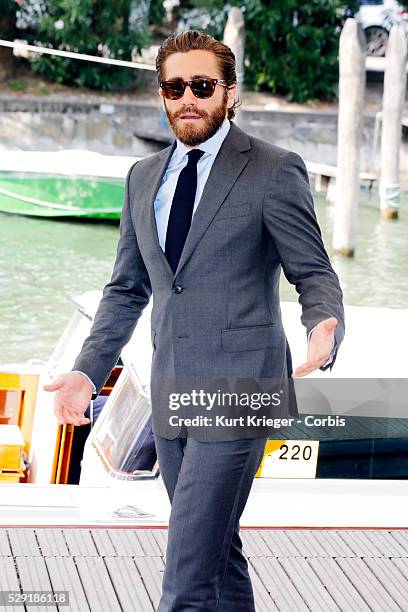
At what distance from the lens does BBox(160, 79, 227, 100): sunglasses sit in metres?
2.80

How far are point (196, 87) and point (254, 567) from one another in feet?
5.28

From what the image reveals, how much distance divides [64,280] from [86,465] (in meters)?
11.2

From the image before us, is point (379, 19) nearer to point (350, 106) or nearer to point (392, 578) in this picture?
point (350, 106)

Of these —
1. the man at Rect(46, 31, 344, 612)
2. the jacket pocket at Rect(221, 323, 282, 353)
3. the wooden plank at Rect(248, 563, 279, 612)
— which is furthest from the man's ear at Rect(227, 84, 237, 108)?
the wooden plank at Rect(248, 563, 279, 612)

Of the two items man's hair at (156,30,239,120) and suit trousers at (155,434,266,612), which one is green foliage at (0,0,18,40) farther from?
suit trousers at (155,434,266,612)

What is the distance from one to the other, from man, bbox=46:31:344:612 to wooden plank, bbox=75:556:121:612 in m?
0.76

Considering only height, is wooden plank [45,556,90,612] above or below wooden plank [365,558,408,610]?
above

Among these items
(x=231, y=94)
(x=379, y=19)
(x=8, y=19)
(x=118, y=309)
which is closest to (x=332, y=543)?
(x=118, y=309)

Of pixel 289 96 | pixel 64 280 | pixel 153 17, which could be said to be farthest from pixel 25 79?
pixel 64 280

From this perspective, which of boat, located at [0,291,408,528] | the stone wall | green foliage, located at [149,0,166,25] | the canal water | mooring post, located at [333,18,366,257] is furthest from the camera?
green foliage, located at [149,0,166,25]

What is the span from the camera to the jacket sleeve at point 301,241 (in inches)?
108

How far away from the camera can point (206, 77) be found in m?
2.81

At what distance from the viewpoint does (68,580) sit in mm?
3713

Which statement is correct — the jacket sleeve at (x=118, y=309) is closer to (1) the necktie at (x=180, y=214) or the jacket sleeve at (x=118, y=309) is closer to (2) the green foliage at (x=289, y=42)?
(1) the necktie at (x=180, y=214)
